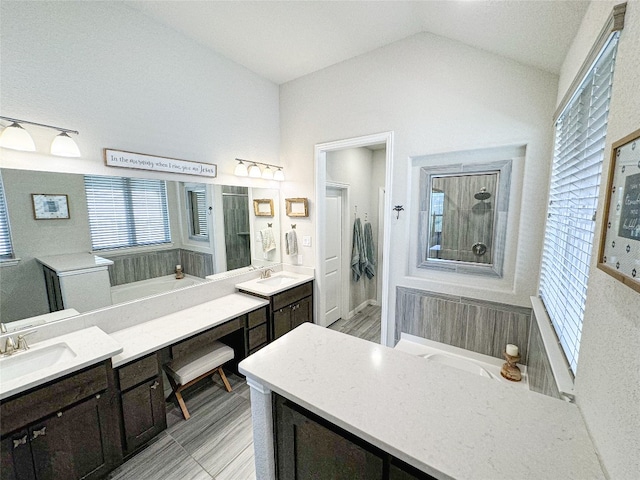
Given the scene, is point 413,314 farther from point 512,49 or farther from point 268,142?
point 268,142

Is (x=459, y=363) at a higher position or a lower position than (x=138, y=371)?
lower

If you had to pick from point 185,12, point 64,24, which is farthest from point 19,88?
point 185,12

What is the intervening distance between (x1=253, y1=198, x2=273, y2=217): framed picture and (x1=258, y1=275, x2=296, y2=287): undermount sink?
0.81 m

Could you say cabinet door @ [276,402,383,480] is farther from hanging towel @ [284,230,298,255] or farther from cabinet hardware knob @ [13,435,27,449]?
hanging towel @ [284,230,298,255]

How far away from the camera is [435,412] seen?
907 millimetres

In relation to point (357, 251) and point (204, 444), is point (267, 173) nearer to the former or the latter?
point (357, 251)

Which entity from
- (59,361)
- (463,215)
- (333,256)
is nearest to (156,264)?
(59,361)

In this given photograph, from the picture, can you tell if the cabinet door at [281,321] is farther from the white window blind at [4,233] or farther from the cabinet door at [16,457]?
the white window blind at [4,233]

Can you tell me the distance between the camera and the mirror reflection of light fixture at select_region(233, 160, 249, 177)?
2824 mm

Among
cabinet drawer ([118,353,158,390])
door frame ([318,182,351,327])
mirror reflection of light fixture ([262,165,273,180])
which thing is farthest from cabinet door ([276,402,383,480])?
door frame ([318,182,351,327])

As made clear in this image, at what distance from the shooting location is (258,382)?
44.4 inches

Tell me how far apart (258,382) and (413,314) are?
1840 mm

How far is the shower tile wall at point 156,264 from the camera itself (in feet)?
6.74

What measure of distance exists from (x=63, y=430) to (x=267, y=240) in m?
2.31
